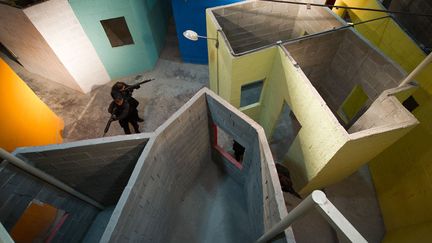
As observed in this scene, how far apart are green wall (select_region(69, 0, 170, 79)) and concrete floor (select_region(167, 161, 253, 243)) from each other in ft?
15.8

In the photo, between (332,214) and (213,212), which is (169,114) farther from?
(332,214)

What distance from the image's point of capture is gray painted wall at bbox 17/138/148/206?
12.3ft

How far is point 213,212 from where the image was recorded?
16.9ft

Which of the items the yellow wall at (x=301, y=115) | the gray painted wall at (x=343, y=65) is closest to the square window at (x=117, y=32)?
the yellow wall at (x=301, y=115)

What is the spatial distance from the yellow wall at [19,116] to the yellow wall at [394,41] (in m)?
8.59

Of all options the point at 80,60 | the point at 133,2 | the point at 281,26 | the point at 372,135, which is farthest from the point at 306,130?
the point at 80,60

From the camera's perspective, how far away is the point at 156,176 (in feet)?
13.0

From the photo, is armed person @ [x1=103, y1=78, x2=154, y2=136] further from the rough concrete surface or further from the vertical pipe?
the vertical pipe

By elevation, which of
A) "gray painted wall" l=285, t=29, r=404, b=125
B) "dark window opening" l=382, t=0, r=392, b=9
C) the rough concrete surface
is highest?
"dark window opening" l=382, t=0, r=392, b=9

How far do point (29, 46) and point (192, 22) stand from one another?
4900mm

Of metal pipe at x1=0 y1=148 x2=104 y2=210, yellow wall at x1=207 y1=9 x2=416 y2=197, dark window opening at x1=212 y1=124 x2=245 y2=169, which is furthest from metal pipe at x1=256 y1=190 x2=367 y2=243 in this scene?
metal pipe at x1=0 y1=148 x2=104 y2=210

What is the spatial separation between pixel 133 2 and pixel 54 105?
13.7 ft

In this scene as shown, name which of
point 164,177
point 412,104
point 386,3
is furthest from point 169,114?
point 386,3

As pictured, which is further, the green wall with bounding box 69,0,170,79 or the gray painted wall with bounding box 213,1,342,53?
the green wall with bounding box 69,0,170,79
